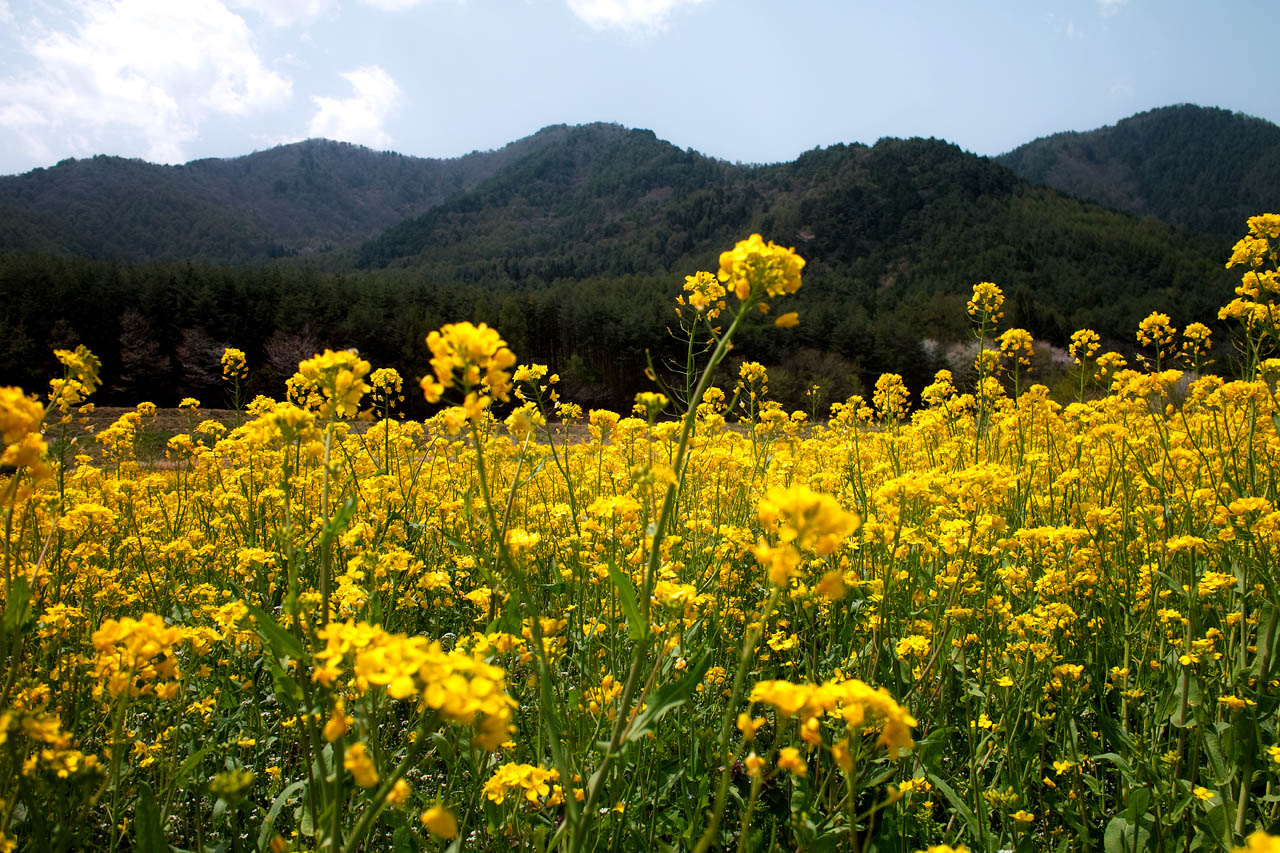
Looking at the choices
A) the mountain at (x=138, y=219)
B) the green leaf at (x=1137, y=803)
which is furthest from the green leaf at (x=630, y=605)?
the mountain at (x=138, y=219)

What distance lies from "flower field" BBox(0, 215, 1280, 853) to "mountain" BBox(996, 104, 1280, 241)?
13780 cm

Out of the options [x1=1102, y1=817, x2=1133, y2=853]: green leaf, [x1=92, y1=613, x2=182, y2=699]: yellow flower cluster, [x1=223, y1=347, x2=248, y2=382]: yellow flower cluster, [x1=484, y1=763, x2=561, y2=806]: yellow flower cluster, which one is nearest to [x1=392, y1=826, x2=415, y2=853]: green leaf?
[x1=484, y1=763, x2=561, y2=806]: yellow flower cluster

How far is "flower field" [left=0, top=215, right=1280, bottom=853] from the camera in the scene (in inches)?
53.7

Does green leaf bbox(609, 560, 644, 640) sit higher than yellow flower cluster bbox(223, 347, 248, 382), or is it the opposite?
yellow flower cluster bbox(223, 347, 248, 382)

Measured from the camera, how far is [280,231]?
177875 millimetres

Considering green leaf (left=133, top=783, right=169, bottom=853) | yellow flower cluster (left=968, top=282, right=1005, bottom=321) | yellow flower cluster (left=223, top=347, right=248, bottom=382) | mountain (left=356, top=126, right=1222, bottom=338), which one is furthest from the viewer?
mountain (left=356, top=126, right=1222, bottom=338)

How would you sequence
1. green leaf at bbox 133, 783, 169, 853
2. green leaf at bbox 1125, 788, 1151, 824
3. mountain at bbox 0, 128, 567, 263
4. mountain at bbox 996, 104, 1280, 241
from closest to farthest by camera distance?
green leaf at bbox 133, 783, 169, 853
green leaf at bbox 1125, 788, 1151, 824
mountain at bbox 0, 128, 567, 263
mountain at bbox 996, 104, 1280, 241

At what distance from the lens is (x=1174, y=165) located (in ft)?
512

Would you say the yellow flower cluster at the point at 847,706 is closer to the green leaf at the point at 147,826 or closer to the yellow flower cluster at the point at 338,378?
the yellow flower cluster at the point at 338,378

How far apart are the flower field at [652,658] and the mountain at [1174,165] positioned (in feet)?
452

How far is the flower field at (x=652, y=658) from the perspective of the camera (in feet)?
4.47

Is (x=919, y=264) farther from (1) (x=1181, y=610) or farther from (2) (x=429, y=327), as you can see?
(1) (x=1181, y=610)

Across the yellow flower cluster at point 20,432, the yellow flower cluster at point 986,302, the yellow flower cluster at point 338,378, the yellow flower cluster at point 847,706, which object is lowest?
the yellow flower cluster at point 847,706

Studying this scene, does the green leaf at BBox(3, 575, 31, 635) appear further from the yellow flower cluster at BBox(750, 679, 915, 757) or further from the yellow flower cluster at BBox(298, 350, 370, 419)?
the yellow flower cluster at BBox(750, 679, 915, 757)
